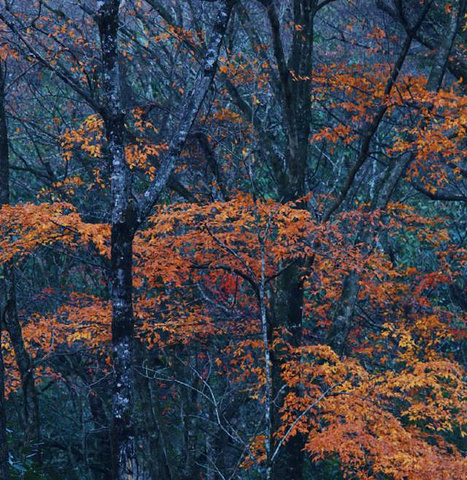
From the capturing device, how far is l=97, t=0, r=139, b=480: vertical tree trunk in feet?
21.7

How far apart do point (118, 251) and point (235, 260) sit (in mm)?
3694

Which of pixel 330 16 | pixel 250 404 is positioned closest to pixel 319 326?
pixel 250 404

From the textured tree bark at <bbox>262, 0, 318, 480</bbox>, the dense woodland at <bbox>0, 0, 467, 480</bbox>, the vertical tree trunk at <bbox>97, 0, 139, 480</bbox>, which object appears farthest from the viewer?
the textured tree bark at <bbox>262, 0, 318, 480</bbox>

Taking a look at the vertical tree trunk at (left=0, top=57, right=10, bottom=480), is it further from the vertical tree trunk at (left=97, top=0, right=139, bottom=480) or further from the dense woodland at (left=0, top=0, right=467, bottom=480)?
the vertical tree trunk at (left=97, top=0, right=139, bottom=480)

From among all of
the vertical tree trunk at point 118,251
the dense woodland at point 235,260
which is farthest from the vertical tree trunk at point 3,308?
the vertical tree trunk at point 118,251

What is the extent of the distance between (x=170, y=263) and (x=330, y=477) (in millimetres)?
7406

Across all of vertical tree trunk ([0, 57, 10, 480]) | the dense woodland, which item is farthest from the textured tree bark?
vertical tree trunk ([0, 57, 10, 480])

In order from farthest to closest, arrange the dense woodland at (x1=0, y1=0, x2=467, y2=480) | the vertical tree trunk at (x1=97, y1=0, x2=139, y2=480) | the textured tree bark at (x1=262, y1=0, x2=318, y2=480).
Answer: the textured tree bark at (x1=262, y1=0, x2=318, y2=480), the dense woodland at (x1=0, y1=0, x2=467, y2=480), the vertical tree trunk at (x1=97, y1=0, x2=139, y2=480)

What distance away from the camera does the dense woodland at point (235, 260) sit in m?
7.91

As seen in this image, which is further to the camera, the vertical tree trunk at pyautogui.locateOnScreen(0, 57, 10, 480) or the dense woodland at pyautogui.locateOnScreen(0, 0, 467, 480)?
the dense woodland at pyautogui.locateOnScreen(0, 0, 467, 480)

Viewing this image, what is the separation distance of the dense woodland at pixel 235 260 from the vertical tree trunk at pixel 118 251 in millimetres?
26

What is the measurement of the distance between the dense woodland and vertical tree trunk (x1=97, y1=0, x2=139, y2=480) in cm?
3

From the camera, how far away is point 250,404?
15.3 meters

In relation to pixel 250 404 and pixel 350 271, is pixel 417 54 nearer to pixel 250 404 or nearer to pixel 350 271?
pixel 350 271
